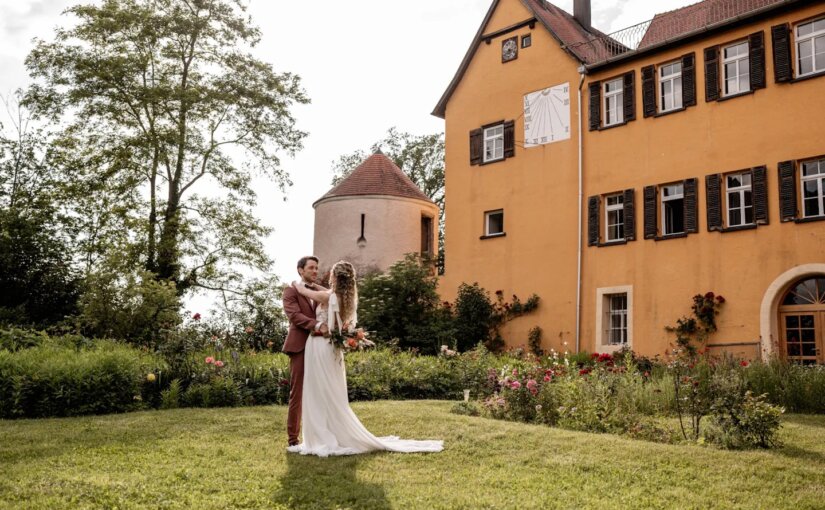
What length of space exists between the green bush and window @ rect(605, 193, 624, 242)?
13199mm

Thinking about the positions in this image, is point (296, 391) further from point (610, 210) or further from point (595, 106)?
point (595, 106)

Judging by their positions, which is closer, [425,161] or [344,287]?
[344,287]

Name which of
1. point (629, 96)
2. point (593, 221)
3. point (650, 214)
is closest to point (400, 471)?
point (650, 214)

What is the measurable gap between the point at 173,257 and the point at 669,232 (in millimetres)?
17310

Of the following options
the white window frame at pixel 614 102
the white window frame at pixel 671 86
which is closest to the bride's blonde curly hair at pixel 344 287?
the white window frame at pixel 671 86

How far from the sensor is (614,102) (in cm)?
2089

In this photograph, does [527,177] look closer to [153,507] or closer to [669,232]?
[669,232]

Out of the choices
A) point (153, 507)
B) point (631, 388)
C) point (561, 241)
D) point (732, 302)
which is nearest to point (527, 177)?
point (561, 241)

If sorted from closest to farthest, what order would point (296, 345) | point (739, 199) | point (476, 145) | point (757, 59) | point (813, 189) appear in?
point (296, 345), point (813, 189), point (757, 59), point (739, 199), point (476, 145)

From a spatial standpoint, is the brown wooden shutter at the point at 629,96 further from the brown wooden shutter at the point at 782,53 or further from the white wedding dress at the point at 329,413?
the white wedding dress at the point at 329,413

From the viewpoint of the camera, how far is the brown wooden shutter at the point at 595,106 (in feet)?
68.6

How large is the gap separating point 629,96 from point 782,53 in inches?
159

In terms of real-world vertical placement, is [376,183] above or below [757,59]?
below

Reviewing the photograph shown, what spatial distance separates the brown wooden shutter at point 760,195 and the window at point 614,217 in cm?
367
